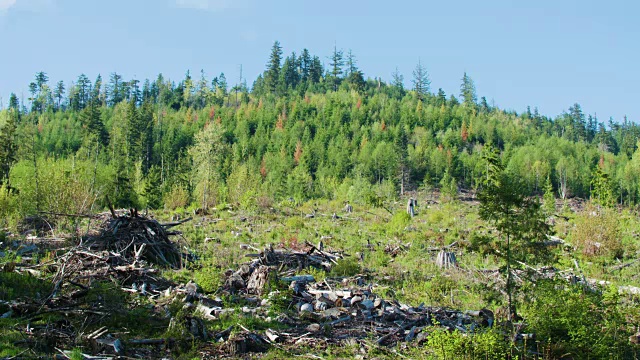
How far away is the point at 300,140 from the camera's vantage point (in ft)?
281

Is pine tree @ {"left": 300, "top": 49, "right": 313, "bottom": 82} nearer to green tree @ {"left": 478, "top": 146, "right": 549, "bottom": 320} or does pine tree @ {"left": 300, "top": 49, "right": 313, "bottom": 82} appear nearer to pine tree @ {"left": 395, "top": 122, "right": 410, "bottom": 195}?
pine tree @ {"left": 395, "top": 122, "right": 410, "bottom": 195}

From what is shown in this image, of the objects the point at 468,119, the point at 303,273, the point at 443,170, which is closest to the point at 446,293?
the point at 303,273

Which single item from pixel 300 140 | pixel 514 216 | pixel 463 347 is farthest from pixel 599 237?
pixel 300 140

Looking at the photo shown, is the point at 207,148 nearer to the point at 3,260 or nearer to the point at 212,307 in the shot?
the point at 3,260

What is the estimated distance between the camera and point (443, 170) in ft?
245

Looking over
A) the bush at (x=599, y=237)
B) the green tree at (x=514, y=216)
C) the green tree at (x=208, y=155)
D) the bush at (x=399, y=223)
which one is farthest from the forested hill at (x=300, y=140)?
the green tree at (x=514, y=216)

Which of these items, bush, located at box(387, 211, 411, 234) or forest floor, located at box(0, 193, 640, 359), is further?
bush, located at box(387, 211, 411, 234)

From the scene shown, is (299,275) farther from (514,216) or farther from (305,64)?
(305,64)

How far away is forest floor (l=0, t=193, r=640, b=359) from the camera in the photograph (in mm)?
7176

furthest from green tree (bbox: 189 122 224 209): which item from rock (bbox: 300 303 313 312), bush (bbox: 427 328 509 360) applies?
bush (bbox: 427 328 509 360)

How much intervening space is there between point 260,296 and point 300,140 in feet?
248

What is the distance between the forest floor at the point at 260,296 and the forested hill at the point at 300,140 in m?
19.1

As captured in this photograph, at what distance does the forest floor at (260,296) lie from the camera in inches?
283

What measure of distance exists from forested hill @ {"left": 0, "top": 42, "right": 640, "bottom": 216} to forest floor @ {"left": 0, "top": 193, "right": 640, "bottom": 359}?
19.1 meters
